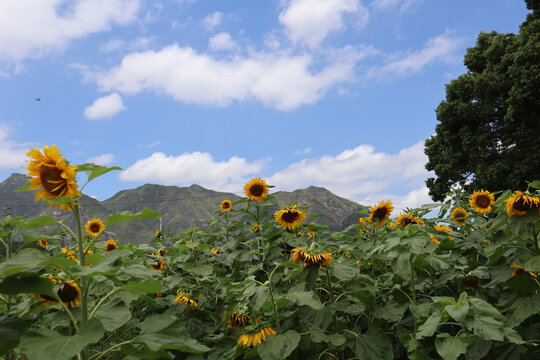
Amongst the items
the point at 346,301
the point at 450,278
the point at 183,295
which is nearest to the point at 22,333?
the point at 183,295

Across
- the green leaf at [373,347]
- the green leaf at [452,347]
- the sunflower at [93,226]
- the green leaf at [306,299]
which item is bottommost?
the green leaf at [373,347]

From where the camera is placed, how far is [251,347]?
6.93 ft

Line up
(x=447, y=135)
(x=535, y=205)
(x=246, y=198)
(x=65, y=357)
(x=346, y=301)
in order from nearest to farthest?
(x=65, y=357)
(x=535, y=205)
(x=346, y=301)
(x=246, y=198)
(x=447, y=135)

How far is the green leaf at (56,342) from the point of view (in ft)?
4.14

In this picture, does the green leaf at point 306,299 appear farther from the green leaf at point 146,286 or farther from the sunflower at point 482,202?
the sunflower at point 482,202

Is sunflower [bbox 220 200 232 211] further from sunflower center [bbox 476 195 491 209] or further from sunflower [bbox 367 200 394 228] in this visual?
sunflower center [bbox 476 195 491 209]

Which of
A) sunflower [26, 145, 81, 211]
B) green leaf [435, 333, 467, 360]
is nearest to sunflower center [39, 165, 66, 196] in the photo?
sunflower [26, 145, 81, 211]

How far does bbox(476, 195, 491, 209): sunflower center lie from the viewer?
387 cm

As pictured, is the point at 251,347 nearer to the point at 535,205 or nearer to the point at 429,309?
the point at 429,309

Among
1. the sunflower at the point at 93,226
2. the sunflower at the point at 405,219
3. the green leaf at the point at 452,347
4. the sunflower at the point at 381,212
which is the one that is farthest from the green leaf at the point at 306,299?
the sunflower at the point at 93,226

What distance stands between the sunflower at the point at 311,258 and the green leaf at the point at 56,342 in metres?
1.02

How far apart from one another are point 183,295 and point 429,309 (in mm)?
1617

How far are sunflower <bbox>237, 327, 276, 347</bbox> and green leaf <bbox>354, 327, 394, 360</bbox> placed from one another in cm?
50

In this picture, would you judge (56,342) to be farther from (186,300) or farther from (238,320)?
(186,300)
